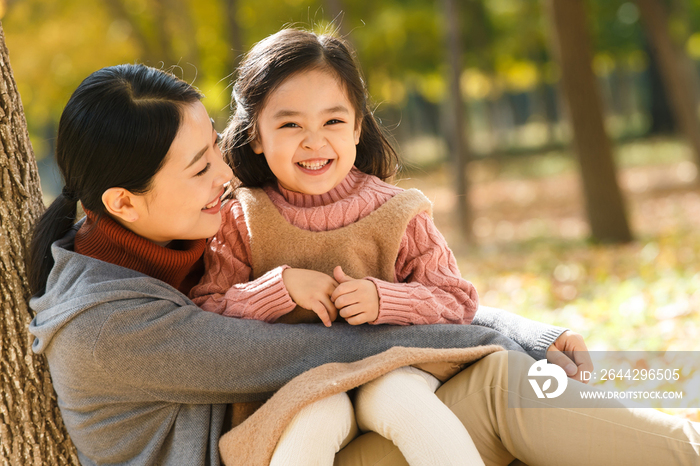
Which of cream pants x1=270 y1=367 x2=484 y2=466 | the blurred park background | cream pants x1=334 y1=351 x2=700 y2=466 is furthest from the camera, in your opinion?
the blurred park background

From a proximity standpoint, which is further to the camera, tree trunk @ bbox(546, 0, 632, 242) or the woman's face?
tree trunk @ bbox(546, 0, 632, 242)

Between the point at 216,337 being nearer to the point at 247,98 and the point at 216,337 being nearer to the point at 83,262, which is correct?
the point at 83,262

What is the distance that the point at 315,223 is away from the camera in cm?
240

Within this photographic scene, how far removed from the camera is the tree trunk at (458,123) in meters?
8.80

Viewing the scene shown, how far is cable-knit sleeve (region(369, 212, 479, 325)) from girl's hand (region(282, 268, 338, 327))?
16 cm

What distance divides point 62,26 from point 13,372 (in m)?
11.4

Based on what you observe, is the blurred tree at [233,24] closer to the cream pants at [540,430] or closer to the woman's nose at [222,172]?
the woman's nose at [222,172]

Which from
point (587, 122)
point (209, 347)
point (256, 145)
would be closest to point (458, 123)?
point (587, 122)

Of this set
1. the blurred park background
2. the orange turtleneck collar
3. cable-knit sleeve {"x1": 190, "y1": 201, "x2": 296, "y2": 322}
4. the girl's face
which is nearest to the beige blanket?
cable-knit sleeve {"x1": 190, "y1": 201, "x2": 296, "y2": 322}

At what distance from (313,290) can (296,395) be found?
40 cm

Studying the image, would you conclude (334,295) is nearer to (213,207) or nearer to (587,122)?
(213,207)

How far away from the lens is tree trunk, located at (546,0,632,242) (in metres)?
7.52

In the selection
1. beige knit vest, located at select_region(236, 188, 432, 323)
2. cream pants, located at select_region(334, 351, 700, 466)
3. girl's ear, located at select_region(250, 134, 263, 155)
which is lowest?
cream pants, located at select_region(334, 351, 700, 466)

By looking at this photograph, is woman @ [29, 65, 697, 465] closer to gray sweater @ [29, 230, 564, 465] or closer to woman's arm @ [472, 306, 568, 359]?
gray sweater @ [29, 230, 564, 465]
